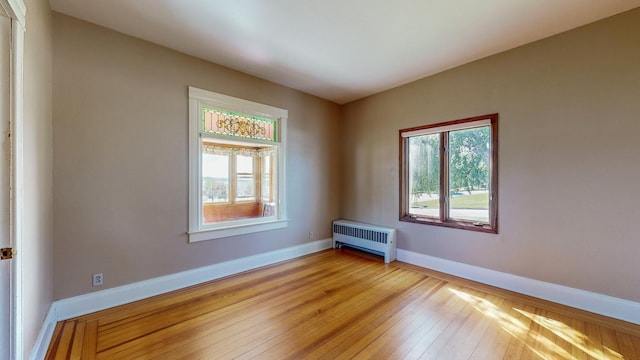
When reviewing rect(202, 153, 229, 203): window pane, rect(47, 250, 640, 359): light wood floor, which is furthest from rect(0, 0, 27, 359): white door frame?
rect(202, 153, 229, 203): window pane

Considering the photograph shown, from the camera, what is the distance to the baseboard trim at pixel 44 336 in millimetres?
1774

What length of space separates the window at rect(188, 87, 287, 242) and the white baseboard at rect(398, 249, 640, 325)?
2.46 metres

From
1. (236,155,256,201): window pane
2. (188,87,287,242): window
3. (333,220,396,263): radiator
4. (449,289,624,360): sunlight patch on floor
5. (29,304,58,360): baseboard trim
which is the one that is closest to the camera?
(29,304,58,360): baseboard trim

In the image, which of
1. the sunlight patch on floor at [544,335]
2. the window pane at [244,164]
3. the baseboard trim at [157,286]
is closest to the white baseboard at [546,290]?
the sunlight patch on floor at [544,335]

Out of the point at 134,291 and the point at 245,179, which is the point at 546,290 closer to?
the point at 245,179

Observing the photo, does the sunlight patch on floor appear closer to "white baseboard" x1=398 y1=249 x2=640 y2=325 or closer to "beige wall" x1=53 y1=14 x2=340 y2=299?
"white baseboard" x1=398 y1=249 x2=640 y2=325

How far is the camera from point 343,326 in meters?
2.26

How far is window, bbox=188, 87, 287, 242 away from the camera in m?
3.19

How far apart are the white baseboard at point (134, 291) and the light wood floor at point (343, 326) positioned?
3.6 inches

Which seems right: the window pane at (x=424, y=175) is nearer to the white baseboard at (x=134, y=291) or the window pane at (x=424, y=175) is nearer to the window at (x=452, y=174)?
the window at (x=452, y=174)

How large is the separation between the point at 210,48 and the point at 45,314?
291cm

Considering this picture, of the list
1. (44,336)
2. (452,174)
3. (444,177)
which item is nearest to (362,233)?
(444,177)

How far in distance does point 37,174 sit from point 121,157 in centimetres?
82

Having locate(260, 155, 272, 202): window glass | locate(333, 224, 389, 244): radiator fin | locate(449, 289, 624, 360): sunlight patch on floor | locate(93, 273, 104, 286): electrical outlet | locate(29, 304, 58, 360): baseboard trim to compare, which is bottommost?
locate(449, 289, 624, 360): sunlight patch on floor
